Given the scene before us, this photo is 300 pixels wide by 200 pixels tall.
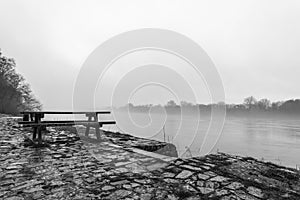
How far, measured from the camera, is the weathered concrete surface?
2.07 metres

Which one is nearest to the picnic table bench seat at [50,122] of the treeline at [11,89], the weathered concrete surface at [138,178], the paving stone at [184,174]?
the weathered concrete surface at [138,178]

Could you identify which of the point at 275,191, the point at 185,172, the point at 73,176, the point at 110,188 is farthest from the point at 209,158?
the point at 73,176

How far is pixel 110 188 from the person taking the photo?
221 centimetres

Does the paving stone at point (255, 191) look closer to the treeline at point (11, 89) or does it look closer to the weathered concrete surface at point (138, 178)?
the weathered concrete surface at point (138, 178)

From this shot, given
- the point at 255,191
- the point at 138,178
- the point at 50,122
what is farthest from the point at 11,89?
the point at 255,191

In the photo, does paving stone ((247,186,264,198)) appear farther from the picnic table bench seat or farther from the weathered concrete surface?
the picnic table bench seat

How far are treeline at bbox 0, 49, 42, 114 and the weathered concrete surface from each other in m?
22.9

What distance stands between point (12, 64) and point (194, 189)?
93.3 feet

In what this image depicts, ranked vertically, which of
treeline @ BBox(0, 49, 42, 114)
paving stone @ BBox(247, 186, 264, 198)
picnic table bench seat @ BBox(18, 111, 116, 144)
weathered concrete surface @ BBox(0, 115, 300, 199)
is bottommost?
paving stone @ BBox(247, 186, 264, 198)

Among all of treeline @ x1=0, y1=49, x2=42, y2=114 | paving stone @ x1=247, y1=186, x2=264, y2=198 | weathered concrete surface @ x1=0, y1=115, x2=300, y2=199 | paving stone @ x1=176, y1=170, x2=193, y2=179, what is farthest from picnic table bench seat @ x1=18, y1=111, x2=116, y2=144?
treeline @ x1=0, y1=49, x2=42, y2=114

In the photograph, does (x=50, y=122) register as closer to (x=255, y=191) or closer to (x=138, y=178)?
(x=138, y=178)

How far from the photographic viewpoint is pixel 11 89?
22.7m

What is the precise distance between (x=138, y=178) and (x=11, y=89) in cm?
2570

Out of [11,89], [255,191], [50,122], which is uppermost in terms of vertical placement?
[11,89]
